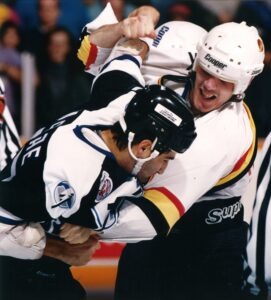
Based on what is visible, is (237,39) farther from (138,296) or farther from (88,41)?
(138,296)

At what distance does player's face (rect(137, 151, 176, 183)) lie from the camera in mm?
3330

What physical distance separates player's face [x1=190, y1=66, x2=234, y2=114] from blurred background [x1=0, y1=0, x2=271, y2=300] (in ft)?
5.23

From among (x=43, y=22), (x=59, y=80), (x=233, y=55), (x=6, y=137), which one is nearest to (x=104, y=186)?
(x=233, y=55)

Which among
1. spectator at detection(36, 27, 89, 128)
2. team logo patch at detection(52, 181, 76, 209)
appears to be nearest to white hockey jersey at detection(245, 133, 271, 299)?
team logo patch at detection(52, 181, 76, 209)

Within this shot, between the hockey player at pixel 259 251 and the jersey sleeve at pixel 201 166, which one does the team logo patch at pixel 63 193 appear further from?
the hockey player at pixel 259 251

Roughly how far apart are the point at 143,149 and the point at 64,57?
7.70 feet

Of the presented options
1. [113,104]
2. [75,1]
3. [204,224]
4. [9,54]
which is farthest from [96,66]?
[75,1]

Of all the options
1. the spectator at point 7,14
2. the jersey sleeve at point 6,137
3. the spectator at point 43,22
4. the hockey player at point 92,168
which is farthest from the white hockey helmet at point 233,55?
the spectator at point 7,14

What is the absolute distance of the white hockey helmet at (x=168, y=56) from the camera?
12.4ft

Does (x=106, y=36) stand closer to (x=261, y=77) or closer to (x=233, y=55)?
(x=233, y=55)

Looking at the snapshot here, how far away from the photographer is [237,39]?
3.57 metres

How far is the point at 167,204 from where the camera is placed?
11.2 feet

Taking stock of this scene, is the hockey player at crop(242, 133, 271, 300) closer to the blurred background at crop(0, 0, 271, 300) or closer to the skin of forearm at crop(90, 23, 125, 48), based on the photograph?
the skin of forearm at crop(90, 23, 125, 48)

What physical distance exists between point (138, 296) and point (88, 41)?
100cm
